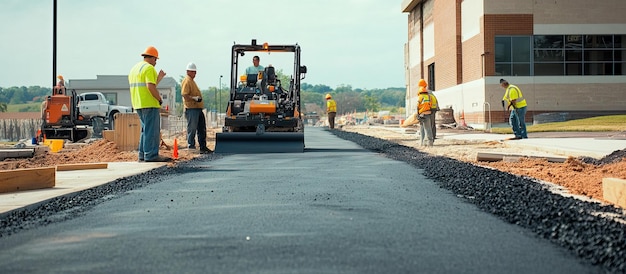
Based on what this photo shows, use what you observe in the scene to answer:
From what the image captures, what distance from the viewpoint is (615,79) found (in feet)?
A: 114

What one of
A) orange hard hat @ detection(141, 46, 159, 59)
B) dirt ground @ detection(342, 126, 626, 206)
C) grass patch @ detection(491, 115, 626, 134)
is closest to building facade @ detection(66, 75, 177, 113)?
grass patch @ detection(491, 115, 626, 134)

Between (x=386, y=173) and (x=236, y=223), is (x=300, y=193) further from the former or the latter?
(x=386, y=173)

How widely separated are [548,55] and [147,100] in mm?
26673

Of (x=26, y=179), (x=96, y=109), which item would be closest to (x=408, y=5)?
(x=96, y=109)

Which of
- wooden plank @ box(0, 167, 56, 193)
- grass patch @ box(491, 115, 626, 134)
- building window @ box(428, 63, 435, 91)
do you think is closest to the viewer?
wooden plank @ box(0, 167, 56, 193)

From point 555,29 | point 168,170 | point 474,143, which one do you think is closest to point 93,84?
point 555,29

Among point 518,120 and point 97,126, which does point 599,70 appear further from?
point 97,126

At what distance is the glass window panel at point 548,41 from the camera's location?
115 feet

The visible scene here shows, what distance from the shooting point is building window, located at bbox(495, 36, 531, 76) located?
35312 mm

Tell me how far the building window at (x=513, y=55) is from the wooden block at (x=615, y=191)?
28.7 metres

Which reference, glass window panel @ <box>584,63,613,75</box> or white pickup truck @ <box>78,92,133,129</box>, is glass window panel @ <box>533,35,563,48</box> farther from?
white pickup truck @ <box>78,92,133,129</box>

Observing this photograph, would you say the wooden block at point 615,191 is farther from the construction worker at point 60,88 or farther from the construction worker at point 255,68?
the construction worker at point 60,88

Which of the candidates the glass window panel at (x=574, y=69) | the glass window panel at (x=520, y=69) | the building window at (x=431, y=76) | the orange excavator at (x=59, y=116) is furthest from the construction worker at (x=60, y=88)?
the building window at (x=431, y=76)

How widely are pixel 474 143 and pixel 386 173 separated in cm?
1040
